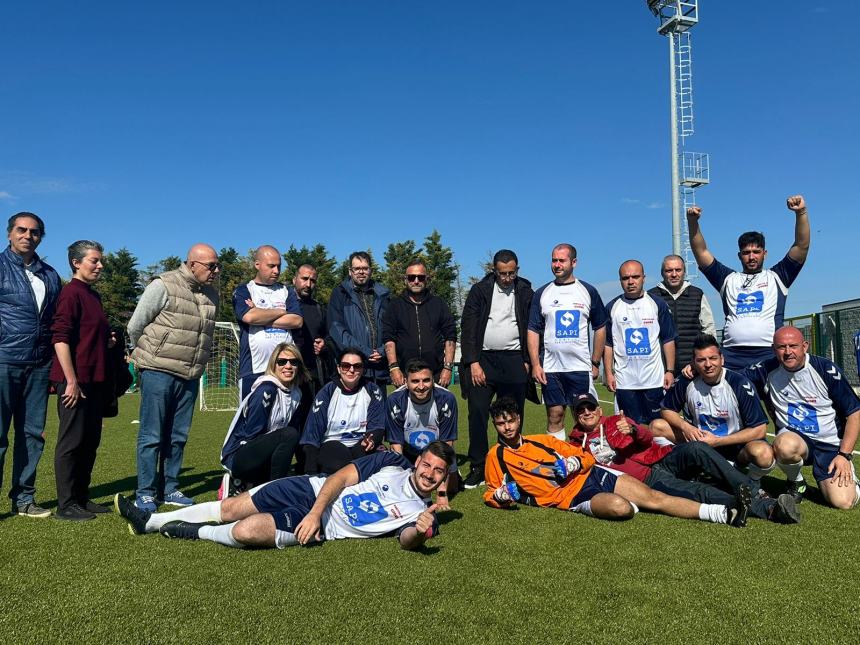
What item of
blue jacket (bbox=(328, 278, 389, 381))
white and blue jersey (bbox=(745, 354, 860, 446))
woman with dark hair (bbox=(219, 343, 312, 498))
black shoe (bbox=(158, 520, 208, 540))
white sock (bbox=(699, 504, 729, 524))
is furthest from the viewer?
blue jacket (bbox=(328, 278, 389, 381))

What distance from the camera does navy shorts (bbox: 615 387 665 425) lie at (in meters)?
5.71

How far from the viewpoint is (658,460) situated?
4883 mm

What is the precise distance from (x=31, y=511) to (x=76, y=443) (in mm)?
635

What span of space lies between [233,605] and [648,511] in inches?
121

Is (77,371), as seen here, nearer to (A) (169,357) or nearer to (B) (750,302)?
(A) (169,357)

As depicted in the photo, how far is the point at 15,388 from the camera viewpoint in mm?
4461

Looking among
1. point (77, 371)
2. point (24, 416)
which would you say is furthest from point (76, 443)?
point (77, 371)

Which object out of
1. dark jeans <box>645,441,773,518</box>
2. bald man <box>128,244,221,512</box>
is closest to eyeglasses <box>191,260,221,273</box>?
bald man <box>128,244,221,512</box>

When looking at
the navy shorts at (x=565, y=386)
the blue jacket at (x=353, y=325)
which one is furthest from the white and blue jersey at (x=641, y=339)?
the blue jacket at (x=353, y=325)

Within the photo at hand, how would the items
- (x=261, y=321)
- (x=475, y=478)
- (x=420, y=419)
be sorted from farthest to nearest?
(x=475, y=478) < (x=261, y=321) < (x=420, y=419)

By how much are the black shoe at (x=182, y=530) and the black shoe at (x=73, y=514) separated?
0.96 meters

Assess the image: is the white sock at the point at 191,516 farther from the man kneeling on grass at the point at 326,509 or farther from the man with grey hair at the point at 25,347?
the man with grey hair at the point at 25,347

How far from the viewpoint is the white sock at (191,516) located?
3.96 meters

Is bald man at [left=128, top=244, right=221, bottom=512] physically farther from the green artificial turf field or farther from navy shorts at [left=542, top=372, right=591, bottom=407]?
navy shorts at [left=542, top=372, right=591, bottom=407]
